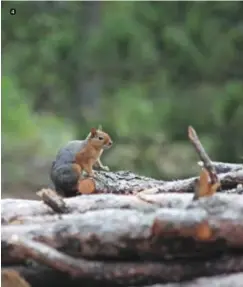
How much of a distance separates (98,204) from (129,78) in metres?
2.94

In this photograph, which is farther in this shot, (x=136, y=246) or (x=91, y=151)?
(x=91, y=151)

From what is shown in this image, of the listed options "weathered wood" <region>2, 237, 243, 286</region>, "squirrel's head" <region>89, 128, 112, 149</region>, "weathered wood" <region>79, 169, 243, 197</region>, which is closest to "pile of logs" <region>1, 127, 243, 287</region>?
"weathered wood" <region>2, 237, 243, 286</region>

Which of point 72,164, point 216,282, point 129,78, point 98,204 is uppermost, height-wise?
point 129,78

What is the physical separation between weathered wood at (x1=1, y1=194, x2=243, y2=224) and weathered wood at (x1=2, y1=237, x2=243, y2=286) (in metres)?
0.08

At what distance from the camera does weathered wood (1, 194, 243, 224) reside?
1218 mm

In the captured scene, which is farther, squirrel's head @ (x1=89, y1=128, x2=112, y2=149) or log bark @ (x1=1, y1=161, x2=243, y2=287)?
squirrel's head @ (x1=89, y1=128, x2=112, y2=149)

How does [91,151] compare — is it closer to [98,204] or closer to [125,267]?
[98,204]

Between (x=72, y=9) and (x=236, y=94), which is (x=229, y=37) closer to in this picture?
(x=236, y=94)

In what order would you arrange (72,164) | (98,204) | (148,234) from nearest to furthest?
(148,234), (98,204), (72,164)

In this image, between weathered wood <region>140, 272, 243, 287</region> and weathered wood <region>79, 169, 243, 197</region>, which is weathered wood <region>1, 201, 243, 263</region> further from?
weathered wood <region>79, 169, 243, 197</region>

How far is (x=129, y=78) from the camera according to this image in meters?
4.18

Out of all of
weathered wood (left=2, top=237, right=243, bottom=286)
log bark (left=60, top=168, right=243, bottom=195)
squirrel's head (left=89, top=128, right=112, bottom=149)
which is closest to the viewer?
weathered wood (left=2, top=237, right=243, bottom=286)

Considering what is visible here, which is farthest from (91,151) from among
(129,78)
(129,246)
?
(129,78)

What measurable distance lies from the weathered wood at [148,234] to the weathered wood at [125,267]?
15 mm
